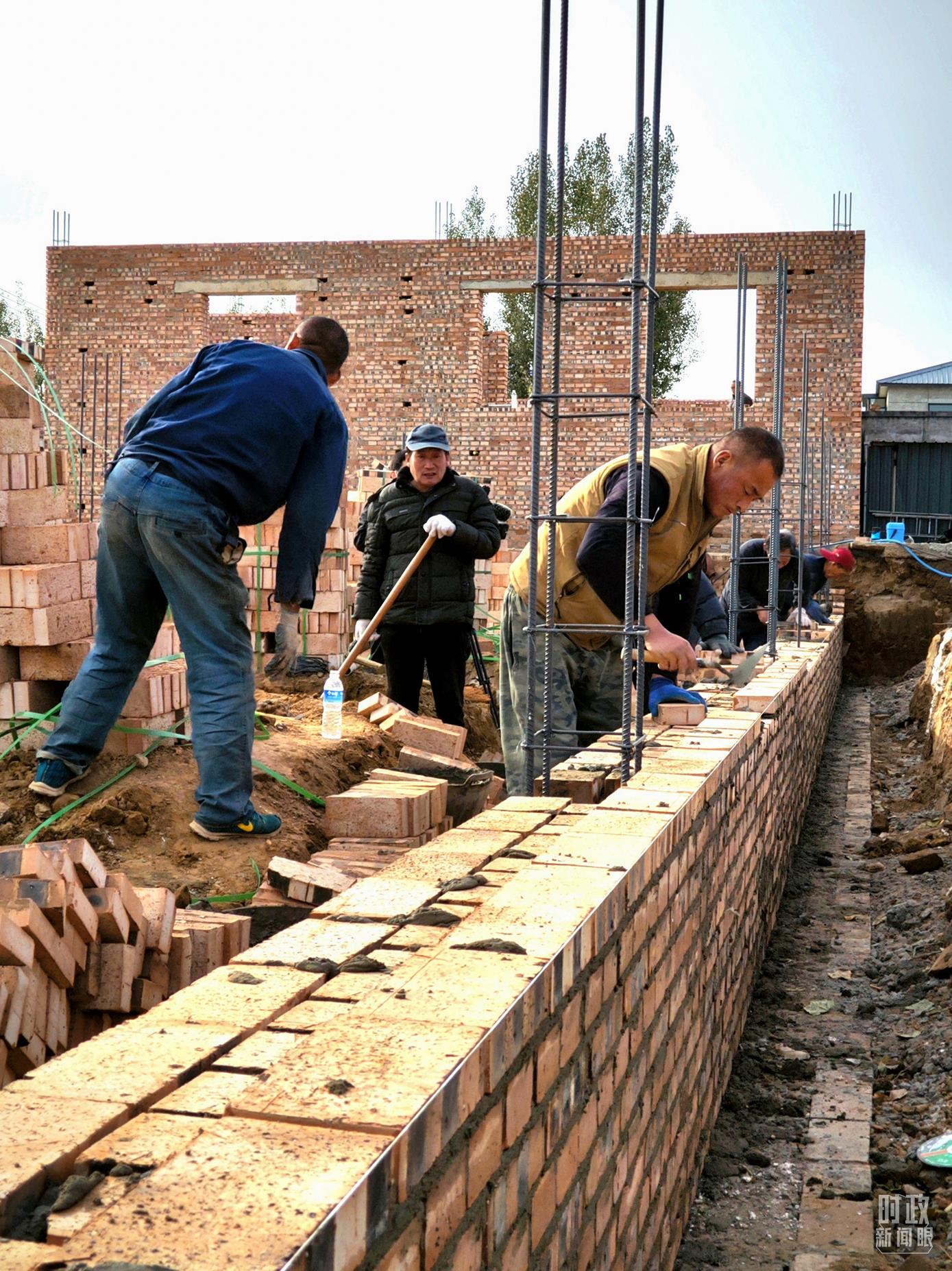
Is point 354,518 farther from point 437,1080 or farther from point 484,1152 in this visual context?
point 437,1080

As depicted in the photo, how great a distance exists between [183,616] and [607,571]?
1303 millimetres

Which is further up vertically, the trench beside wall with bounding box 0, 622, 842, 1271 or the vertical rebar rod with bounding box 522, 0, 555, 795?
the vertical rebar rod with bounding box 522, 0, 555, 795

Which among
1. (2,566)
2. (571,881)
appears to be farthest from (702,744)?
(2,566)

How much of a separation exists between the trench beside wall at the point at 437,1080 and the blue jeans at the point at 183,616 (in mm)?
1338

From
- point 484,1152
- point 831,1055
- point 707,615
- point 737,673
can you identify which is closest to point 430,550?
point 737,673

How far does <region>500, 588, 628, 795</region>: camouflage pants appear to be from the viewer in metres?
4.39

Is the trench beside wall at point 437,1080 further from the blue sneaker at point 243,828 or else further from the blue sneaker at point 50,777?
the blue sneaker at point 50,777

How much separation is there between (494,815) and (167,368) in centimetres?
1812

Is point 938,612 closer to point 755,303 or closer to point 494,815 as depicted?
point 755,303

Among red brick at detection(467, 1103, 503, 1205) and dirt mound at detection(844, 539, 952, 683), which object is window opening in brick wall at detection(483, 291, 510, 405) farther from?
red brick at detection(467, 1103, 503, 1205)

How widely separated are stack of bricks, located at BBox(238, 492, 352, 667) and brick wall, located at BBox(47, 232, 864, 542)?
31.3 ft

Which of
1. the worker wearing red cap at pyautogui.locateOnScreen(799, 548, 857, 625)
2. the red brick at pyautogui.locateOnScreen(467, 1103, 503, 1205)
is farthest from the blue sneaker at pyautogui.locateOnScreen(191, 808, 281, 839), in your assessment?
the worker wearing red cap at pyautogui.locateOnScreen(799, 548, 857, 625)

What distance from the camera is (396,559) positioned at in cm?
670

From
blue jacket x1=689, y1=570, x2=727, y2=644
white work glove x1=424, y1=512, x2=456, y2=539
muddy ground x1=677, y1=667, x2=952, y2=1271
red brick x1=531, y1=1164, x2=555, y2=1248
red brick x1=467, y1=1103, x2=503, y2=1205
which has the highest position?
white work glove x1=424, y1=512, x2=456, y2=539
